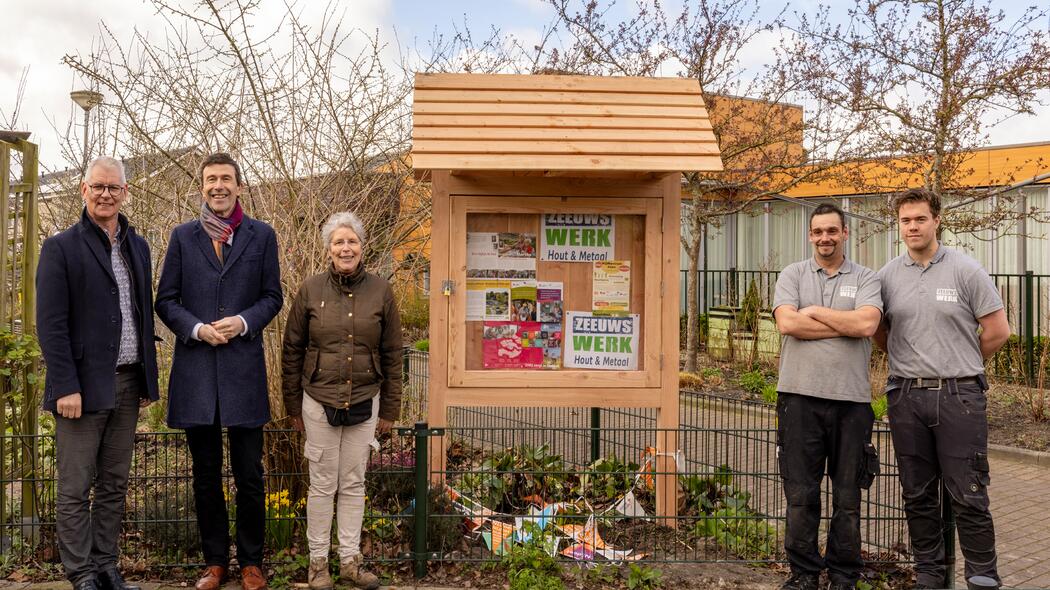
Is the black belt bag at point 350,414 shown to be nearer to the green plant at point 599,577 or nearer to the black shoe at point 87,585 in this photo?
the black shoe at point 87,585

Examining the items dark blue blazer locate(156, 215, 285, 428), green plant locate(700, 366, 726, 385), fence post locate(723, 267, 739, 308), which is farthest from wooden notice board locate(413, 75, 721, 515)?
fence post locate(723, 267, 739, 308)

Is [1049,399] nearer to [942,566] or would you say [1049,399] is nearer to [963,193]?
[963,193]

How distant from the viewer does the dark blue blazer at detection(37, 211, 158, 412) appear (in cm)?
408

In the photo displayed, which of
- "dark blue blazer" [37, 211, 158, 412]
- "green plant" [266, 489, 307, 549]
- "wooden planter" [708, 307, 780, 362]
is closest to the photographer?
"dark blue blazer" [37, 211, 158, 412]

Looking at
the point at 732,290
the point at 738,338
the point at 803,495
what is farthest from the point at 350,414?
the point at 732,290

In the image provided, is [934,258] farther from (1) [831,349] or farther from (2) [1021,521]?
(2) [1021,521]

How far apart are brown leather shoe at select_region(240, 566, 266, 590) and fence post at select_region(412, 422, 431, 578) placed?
83 centimetres

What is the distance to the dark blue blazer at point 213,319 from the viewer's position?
14.3ft

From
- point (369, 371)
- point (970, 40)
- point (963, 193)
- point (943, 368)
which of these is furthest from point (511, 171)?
point (963, 193)

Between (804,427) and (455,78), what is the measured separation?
315cm

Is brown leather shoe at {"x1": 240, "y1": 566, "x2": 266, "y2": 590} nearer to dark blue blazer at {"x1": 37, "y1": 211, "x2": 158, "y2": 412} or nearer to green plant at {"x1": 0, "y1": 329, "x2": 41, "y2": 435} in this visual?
dark blue blazer at {"x1": 37, "y1": 211, "x2": 158, "y2": 412}

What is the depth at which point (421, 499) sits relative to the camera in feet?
15.7

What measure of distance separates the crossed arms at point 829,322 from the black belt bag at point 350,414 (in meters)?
2.22

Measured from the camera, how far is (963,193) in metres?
11.8
